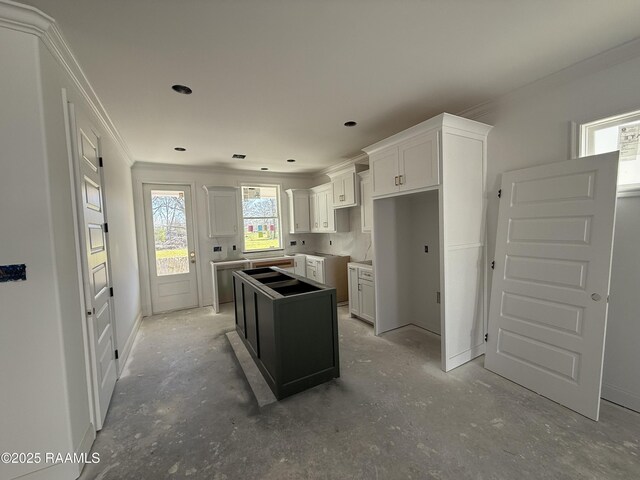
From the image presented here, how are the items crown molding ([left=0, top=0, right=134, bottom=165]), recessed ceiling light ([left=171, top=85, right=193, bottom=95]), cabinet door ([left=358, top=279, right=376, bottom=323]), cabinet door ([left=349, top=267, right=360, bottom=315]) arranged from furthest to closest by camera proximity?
cabinet door ([left=349, top=267, right=360, bottom=315]) → cabinet door ([left=358, top=279, right=376, bottom=323]) → recessed ceiling light ([left=171, top=85, right=193, bottom=95]) → crown molding ([left=0, top=0, right=134, bottom=165])

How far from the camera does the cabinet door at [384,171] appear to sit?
9.75ft

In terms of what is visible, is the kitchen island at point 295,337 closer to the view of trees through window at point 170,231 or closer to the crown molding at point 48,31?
the crown molding at point 48,31

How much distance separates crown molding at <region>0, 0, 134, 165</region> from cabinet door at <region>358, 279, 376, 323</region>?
3.61m

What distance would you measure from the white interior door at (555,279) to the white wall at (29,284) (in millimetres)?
3404

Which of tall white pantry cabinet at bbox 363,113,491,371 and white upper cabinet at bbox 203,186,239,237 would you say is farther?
white upper cabinet at bbox 203,186,239,237

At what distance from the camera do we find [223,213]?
16.6ft

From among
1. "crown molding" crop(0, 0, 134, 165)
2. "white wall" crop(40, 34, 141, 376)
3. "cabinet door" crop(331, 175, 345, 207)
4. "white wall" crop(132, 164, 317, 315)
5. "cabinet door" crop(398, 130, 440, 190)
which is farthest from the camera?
"cabinet door" crop(331, 175, 345, 207)

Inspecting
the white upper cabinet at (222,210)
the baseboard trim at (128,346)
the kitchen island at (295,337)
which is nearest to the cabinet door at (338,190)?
the white upper cabinet at (222,210)

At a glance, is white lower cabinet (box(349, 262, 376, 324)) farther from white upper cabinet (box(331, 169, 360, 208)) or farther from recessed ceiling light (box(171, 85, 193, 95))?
recessed ceiling light (box(171, 85, 193, 95))

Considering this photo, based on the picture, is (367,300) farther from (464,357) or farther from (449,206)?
(449,206)

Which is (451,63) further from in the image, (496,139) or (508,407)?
(508,407)

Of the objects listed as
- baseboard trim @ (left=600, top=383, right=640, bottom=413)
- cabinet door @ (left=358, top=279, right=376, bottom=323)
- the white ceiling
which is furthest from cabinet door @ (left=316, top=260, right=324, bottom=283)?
baseboard trim @ (left=600, top=383, right=640, bottom=413)

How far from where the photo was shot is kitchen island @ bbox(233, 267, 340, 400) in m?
2.29

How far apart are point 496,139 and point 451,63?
3.56 feet
